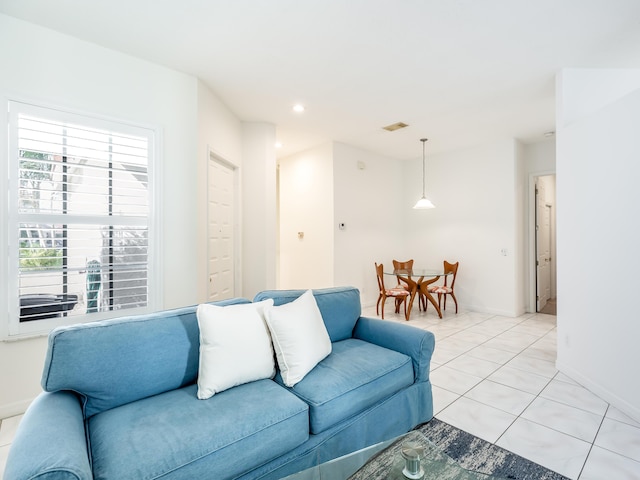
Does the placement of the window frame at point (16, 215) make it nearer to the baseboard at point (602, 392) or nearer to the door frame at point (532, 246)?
the baseboard at point (602, 392)

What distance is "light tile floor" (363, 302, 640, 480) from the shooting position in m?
1.85

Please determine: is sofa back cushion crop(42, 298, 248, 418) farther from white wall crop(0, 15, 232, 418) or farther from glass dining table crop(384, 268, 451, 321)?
glass dining table crop(384, 268, 451, 321)

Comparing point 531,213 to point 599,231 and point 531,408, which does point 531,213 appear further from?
point 531,408

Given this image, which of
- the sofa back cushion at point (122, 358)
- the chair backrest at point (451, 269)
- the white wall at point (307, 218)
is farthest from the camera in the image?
the chair backrest at point (451, 269)

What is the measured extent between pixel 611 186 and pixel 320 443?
9.25ft

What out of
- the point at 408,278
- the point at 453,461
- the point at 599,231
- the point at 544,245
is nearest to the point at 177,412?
the point at 453,461

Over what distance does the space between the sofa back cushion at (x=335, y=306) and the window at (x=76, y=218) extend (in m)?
1.43

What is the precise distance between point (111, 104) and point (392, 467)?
3.21 metres

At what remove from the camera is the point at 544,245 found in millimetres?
5805

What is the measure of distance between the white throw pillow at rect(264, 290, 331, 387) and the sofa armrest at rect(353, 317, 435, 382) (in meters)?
0.50

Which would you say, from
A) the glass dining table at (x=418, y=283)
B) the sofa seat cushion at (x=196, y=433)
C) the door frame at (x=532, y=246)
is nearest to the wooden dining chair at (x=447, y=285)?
the glass dining table at (x=418, y=283)

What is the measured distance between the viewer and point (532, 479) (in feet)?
5.44

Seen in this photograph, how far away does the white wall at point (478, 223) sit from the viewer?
5047 millimetres

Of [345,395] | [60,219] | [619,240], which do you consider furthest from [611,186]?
[60,219]
